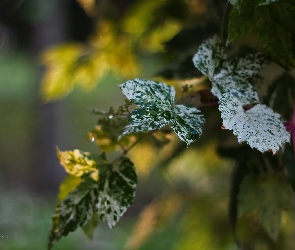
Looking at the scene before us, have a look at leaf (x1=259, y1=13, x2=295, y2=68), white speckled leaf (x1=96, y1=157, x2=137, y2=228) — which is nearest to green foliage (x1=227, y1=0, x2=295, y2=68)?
leaf (x1=259, y1=13, x2=295, y2=68)

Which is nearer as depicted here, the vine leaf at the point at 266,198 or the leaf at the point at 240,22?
the leaf at the point at 240,22

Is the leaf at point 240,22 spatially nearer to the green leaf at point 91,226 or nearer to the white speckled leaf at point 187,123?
the white speckled leaf at point 187,123

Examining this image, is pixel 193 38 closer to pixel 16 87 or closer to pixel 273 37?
pixel 273 37

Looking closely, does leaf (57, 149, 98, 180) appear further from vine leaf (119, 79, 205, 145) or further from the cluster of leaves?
vine leaf (119, 79, 205, 145)

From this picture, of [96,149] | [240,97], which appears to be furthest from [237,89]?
[96,149]

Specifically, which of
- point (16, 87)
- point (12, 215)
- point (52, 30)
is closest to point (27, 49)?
point (16, 87)

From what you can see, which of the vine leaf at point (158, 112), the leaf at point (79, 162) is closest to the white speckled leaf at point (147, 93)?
the vine leaf at point (158, 112)

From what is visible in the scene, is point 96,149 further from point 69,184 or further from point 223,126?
point 223,126
